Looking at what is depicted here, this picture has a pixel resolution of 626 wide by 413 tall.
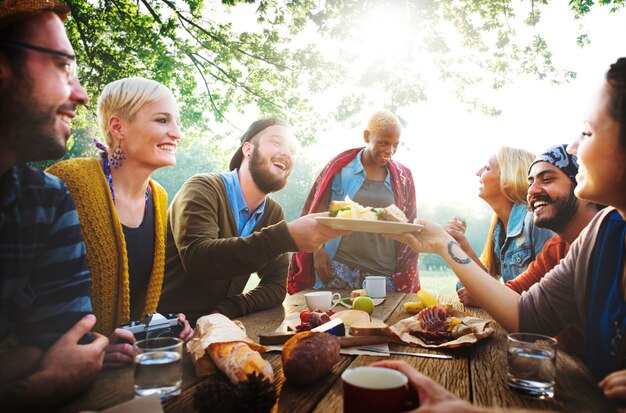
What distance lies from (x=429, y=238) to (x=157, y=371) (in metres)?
1.61

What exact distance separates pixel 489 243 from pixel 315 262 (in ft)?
5.06

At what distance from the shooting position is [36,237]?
1468mm

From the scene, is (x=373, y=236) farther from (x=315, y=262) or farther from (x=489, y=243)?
(x=489, y=243)

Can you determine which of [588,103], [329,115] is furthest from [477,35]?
[588,103]

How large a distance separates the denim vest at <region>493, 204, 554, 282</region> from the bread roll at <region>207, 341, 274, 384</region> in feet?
7.77

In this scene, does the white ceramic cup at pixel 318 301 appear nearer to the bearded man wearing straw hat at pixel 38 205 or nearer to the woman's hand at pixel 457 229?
the woman's hand at pixel 457 229

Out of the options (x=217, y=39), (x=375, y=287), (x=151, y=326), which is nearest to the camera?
(x=151, y=326)

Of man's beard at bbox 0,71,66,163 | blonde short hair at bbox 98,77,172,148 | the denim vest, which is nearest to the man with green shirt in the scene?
blonde short hair at bbox 98,77,172,148

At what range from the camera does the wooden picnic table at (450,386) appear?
1216mm

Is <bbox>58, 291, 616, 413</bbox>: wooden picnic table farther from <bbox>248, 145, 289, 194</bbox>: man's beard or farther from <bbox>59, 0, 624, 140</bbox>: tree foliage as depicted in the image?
<bbox>59, 0, 624, 140</bbox>: tree foliage

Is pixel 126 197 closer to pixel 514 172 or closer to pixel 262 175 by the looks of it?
pixel 262 175

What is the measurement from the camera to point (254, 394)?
1.10 m

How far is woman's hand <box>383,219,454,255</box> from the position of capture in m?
2.27

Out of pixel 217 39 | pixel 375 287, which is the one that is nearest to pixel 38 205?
pixel 375 287
